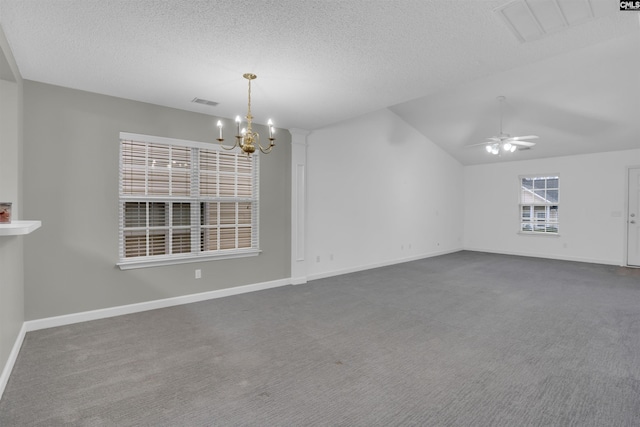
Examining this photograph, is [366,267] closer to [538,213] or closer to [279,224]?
[279,224]

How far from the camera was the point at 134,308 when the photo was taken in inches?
151

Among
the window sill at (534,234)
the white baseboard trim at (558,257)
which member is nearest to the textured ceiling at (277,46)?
the window sill at (534,234)

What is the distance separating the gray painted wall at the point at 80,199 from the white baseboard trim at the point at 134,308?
0.05 meters

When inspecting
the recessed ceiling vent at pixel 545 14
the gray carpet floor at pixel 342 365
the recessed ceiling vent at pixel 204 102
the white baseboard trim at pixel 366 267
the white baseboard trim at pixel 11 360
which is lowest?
the gray carpet floor at pixel 342 365

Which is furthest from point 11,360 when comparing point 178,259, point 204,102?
point 204,102

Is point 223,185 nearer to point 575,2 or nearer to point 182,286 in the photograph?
A: point 182,286

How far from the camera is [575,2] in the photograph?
6.55 ft

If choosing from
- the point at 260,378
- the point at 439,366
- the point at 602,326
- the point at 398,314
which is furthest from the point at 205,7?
the point at 602,326

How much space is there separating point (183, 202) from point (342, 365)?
9.77ft

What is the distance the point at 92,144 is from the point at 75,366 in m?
2.36

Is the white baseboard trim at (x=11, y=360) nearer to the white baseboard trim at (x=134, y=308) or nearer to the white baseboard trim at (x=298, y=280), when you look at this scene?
the white baseboard trim at (x=134, y=308)

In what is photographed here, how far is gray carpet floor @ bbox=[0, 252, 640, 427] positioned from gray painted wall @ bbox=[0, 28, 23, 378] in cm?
38

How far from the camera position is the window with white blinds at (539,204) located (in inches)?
312

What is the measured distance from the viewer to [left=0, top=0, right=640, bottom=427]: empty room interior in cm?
211
